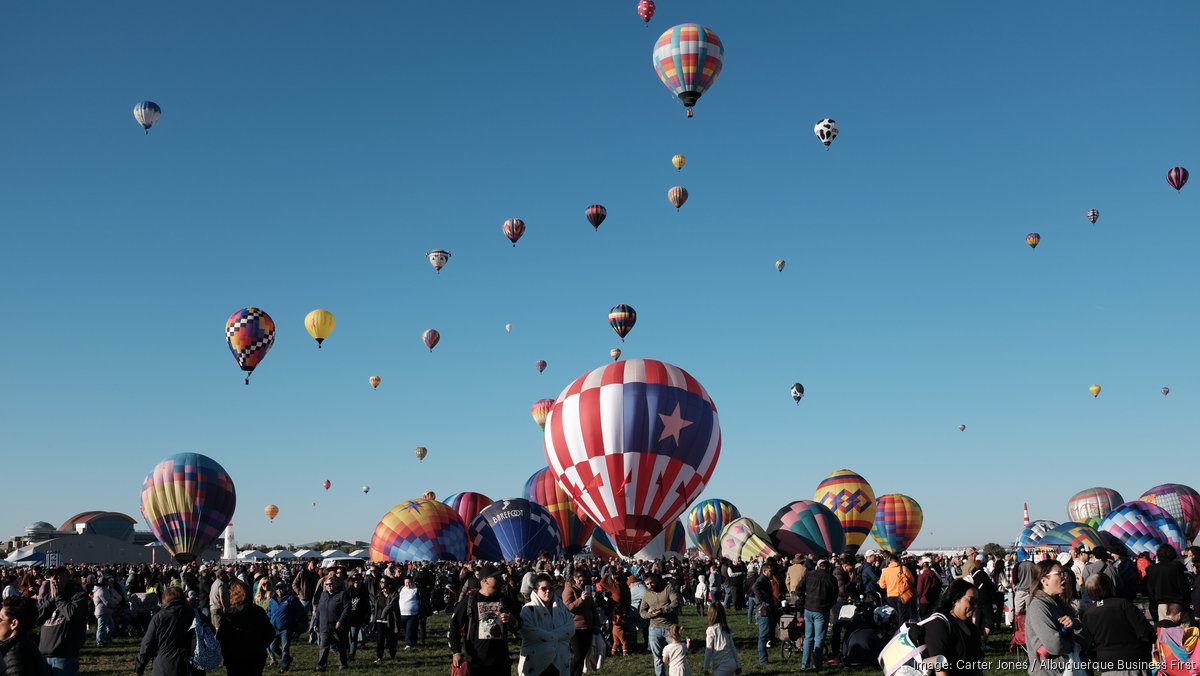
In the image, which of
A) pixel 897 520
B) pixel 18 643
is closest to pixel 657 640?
pixel 18 643

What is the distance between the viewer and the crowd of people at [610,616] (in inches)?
310

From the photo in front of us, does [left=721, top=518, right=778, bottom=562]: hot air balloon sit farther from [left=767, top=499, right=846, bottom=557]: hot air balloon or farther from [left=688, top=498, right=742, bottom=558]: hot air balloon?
[left=688, top=498, right=742, bottom=558]: hot air balloon

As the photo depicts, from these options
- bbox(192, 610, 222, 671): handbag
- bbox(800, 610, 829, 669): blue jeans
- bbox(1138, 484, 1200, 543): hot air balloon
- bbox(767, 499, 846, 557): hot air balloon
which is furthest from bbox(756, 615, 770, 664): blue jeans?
bbox(1138, 484, 1200, 543): hot air balloon

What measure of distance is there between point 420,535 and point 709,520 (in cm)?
1931

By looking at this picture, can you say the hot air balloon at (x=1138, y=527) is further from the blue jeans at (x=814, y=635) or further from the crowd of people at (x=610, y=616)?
the blue jeans at (x=814, y=635)

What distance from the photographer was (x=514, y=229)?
157 feet

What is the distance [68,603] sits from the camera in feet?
34.0

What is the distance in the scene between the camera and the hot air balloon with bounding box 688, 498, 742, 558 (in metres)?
57.7

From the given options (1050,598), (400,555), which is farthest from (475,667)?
(400,555)

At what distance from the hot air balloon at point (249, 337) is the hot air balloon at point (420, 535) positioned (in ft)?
31.9

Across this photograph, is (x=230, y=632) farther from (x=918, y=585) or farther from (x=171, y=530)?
(x=171, y=530)

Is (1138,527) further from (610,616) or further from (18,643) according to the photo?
(18,643)

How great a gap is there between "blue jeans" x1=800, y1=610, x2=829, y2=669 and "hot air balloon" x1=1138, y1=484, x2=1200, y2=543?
47430 mm

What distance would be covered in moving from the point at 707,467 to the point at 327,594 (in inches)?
612
